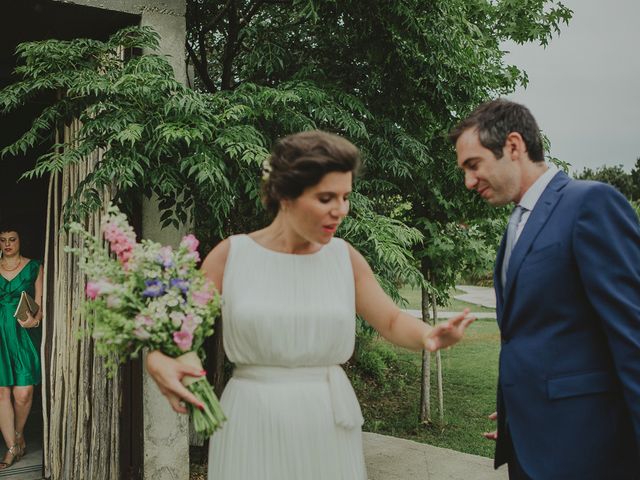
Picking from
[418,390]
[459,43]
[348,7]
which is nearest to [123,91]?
[348,7]

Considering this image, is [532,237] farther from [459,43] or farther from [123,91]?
[459,43]

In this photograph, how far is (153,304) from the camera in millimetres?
1837

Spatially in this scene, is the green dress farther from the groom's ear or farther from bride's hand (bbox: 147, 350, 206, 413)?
the groom's ear

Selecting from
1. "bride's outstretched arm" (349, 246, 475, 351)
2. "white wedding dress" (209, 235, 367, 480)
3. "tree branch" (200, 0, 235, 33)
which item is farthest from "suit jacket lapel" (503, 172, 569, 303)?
"tree branch" (200, 0, 235, 33)

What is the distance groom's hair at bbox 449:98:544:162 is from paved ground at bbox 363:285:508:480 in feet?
11.1

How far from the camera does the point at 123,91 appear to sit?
143 inches

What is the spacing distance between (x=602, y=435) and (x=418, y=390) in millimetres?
7502

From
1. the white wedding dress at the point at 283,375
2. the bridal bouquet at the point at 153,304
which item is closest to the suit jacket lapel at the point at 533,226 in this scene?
the white wedding dress at the point at 283,375

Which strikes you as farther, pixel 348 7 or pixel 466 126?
pixel 348 7

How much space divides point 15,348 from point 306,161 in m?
4.50

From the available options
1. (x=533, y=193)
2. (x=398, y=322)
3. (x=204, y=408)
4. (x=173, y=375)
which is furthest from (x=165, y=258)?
(x=533, y=193)

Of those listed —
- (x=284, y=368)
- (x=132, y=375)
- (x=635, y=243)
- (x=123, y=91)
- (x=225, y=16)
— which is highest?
(x=225, y=16)

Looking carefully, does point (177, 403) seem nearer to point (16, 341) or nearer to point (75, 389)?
point (75, 389)

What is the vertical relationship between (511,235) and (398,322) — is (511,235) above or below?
above
